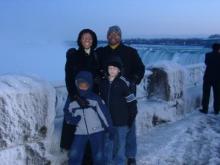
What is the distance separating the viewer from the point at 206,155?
22.0ft

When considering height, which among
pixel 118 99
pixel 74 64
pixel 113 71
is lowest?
pixel 118 99

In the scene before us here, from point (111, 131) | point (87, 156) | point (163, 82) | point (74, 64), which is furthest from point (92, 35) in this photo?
point (163, 82)

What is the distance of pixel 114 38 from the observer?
Answer: 5.70 metres

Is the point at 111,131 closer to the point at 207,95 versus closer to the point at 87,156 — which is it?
the point at 87,156

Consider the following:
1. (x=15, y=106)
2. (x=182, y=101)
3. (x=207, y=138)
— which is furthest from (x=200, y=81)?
(x=15, y=106)

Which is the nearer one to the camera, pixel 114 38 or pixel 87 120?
pixel 87 120

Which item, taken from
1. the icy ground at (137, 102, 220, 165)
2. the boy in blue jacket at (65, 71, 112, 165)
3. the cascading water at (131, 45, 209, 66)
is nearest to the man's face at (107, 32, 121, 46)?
the boy in blue jacket at (65, 71, 112, 165)

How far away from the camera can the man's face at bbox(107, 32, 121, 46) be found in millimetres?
5672

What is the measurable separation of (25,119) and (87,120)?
0.69m

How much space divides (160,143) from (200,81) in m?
5.11

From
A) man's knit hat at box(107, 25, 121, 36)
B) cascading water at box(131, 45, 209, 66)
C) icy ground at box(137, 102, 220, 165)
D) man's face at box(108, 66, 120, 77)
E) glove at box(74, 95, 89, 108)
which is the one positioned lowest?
cascading water at box(131, 45, 209, 66)

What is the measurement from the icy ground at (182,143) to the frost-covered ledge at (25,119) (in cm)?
170

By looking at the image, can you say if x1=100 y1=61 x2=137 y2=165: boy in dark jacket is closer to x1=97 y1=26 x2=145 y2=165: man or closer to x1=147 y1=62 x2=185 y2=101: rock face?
x1=97 y1=26 x2=145 y2=165: man

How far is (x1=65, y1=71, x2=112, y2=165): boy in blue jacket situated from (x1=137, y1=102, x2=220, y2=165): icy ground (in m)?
1.27
